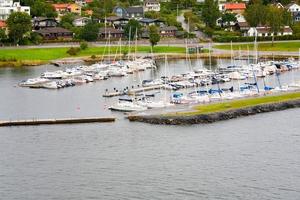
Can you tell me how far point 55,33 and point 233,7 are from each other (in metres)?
23.3

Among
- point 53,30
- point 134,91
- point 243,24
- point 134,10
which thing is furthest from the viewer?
point 134,10

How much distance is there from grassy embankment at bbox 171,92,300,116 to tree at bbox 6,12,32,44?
1245 inches

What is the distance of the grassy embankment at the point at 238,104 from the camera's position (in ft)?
114

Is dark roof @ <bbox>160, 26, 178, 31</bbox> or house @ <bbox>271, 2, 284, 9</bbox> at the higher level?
house @ <bbox>271, 2, 284, 9</bbox>

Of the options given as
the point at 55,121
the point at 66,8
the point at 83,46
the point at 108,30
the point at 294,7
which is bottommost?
the point at 55,121

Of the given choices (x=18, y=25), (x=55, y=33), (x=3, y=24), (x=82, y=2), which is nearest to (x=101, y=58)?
(x=18, y=25)

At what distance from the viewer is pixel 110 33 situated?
7106cm

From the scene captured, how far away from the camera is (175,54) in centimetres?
6319

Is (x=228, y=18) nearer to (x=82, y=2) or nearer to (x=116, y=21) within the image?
(x=116, y=21)

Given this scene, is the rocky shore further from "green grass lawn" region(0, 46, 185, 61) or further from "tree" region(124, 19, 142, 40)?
"tree" region(124, 19, 142, 40)

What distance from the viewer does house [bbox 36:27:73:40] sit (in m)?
69.6

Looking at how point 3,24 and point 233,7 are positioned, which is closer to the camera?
point 3,24

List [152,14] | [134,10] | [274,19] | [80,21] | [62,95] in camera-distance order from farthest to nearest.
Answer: [134,10], [152,14], [80,21], [274,19], [62,95]

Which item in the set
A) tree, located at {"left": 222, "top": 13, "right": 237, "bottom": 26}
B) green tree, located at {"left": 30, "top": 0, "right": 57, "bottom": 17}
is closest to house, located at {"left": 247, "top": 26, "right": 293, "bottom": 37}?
tree, located at {"left": 222, "top": 13, "right": 237, "bottom": 26}
